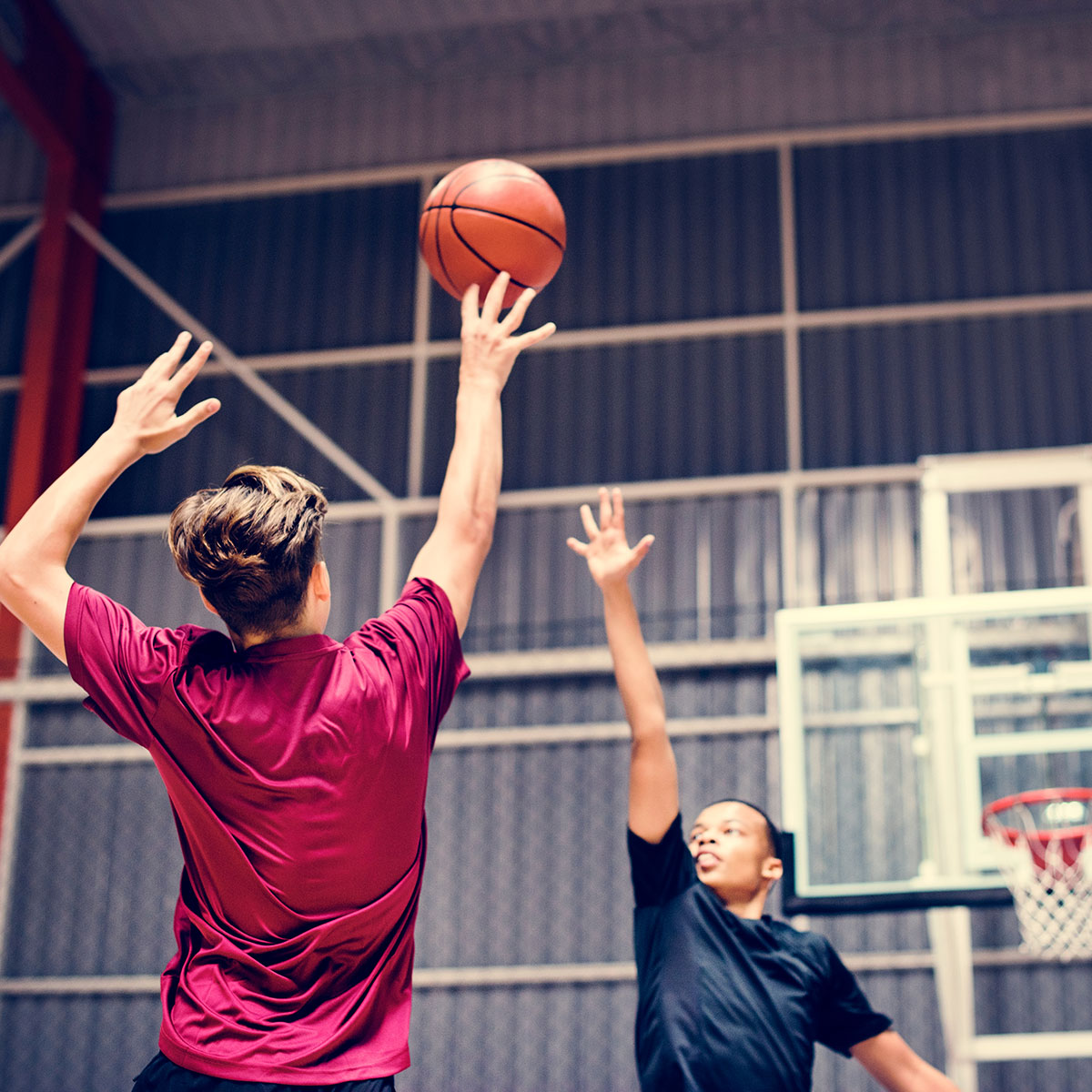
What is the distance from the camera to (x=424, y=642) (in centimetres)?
193

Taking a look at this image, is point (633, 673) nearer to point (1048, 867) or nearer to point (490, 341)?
point (490, 341)

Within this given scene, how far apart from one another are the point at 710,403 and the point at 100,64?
19.1 ft

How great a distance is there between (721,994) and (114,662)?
1.85 m

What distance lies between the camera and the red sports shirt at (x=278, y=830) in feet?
5.65

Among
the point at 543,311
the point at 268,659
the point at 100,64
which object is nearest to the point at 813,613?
the point at 268,659

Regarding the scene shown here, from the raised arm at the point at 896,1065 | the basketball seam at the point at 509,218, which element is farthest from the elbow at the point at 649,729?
the basketball seam at the point at 509,218

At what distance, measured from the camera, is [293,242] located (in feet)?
35.7

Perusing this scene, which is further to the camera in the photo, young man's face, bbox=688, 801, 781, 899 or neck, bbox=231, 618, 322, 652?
young man's face, bbox=688, 801, 781, 899

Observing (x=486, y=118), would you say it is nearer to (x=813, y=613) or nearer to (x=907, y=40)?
(x=907, y=40)

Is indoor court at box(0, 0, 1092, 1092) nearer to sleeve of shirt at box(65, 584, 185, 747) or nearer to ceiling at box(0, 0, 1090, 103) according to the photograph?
ceiling at box(0, 0, 1090, 103)

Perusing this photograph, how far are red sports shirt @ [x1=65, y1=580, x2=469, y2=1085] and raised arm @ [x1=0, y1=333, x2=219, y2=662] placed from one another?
35 mm

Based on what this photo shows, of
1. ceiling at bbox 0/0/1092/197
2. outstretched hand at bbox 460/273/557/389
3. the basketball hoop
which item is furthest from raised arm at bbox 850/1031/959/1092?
ceiling at bbox 0/0/1092/197

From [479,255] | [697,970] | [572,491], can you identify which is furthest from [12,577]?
[572,491]

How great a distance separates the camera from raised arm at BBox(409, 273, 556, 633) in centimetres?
205
